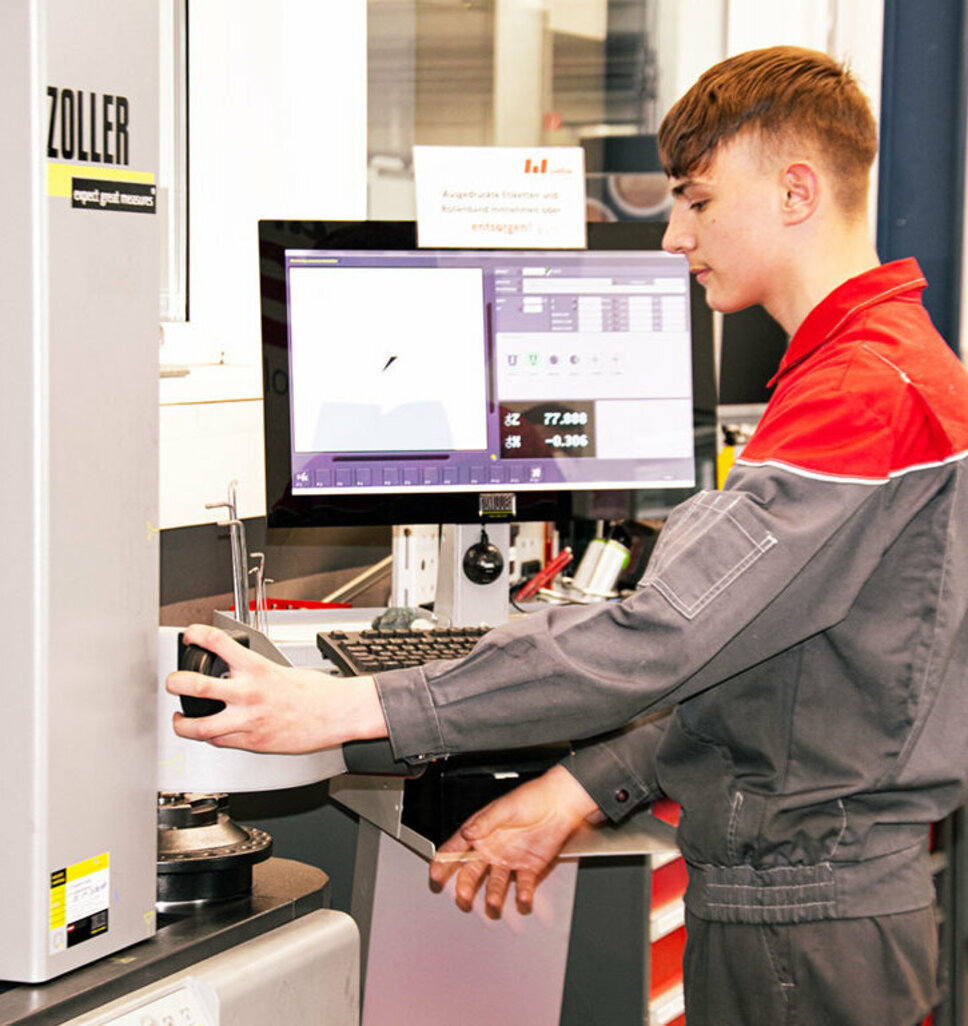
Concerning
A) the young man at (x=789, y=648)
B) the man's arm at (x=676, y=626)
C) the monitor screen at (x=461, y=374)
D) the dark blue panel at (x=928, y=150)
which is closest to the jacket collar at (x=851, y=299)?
the young man at (x=789, y=648)

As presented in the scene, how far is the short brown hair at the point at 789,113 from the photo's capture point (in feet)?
4.53

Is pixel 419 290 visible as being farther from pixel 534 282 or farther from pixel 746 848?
pixel 746 848

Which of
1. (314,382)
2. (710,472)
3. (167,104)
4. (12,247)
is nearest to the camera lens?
(12,247)

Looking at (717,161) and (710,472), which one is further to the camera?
(710,472)

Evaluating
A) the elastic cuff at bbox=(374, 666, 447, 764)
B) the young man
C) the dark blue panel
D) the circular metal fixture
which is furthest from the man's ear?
the dark blue panel

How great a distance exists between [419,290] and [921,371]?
79cm

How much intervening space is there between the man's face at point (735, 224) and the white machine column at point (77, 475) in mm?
536

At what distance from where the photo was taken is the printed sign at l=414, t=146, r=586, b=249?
190 cm

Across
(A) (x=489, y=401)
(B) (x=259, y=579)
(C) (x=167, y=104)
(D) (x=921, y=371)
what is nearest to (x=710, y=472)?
(A) (x=489, y=401)

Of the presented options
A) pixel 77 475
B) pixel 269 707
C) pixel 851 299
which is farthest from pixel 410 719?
pixel 851 299

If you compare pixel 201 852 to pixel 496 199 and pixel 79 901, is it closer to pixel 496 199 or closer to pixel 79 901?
pixel 79 901

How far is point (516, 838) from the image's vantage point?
1520 millimetres

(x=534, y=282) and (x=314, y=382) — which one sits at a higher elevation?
(x=534, y=282)

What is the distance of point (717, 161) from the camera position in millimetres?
1406
